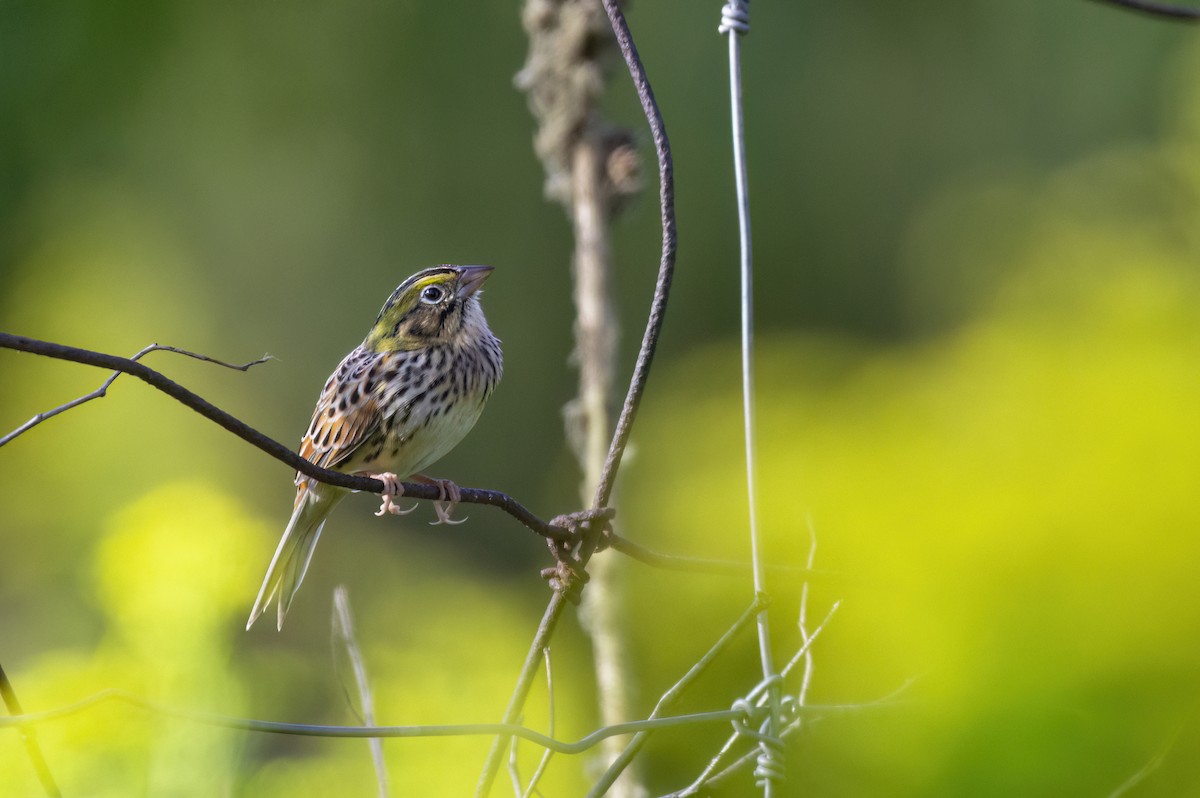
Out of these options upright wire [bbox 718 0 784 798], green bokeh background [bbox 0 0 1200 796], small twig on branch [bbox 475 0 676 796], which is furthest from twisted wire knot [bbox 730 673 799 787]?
small twig on branch [bbox 475 0 676 796]

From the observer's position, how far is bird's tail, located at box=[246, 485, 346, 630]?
120 inches

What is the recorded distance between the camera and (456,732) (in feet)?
4.92

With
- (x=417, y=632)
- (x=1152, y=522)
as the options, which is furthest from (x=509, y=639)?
(x=1152, y=522)

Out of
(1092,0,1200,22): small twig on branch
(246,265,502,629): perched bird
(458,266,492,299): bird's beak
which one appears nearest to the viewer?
(1092,0,1200,22): small twig on branch

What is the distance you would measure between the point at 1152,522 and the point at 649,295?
716cm

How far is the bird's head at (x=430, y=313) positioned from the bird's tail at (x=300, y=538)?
36cm

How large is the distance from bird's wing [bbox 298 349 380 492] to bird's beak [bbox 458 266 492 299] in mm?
254

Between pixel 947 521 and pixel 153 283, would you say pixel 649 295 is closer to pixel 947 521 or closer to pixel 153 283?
pixel 153 283

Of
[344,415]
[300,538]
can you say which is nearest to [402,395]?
[344,415]

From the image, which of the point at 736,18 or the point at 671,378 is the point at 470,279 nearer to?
the point at 736,18

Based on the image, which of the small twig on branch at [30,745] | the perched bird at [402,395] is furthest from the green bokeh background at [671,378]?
the small twig on branch at [30,745]

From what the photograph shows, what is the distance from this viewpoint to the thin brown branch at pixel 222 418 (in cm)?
134

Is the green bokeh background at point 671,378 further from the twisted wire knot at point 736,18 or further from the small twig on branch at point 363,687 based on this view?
the twisted wire knot at point 736,18

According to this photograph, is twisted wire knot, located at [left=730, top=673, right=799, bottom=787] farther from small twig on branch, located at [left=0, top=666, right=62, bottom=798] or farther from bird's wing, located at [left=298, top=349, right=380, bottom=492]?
bird's wing, located at [left=298, top=349, right=380, bottom=492]
